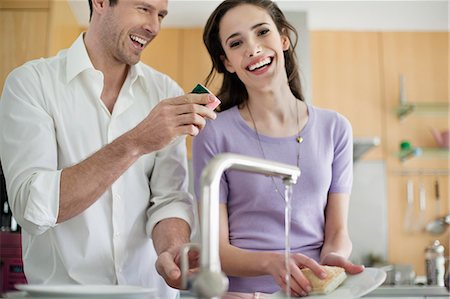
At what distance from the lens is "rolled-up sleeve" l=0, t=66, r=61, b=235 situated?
1.25 meters

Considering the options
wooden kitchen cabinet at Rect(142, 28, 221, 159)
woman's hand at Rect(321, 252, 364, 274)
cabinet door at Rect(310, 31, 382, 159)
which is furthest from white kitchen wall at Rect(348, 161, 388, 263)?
woman's hand at Rect(321, 252, 364, 274)

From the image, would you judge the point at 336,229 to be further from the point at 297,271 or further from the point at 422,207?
the point at 422,207

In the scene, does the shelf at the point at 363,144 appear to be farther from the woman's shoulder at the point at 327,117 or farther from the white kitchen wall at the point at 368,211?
the woman's shoulder at the point at 327,117

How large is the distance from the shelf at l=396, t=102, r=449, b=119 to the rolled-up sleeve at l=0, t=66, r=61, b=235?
2753mm

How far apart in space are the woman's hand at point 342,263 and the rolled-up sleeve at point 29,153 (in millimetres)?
584

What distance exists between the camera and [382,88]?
3797mm

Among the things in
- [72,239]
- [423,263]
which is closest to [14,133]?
[72,239]

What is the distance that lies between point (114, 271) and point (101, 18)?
0.70 meters

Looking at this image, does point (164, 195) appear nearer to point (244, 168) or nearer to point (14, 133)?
point (14, 133)

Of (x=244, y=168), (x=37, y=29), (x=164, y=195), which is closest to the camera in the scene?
(x=244, y=168)

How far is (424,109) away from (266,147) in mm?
2586

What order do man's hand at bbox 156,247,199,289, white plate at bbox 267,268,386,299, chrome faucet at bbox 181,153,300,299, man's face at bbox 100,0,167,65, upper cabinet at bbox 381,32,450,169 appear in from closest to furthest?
chrome faucet at bbox 181,153,300,299 → white plate at bbox 267,268,386,299 → man's hand at bbox 156,247,199,289 → man's face at bbox 100,0,167,65 → upper cabinet at bbox 381,32,450,169

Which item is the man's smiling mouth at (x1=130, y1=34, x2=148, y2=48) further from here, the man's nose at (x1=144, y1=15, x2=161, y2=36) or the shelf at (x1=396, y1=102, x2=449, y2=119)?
the shelf at (x1=396, y1=102, x2=449, y2=119)

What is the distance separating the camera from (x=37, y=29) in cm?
309
